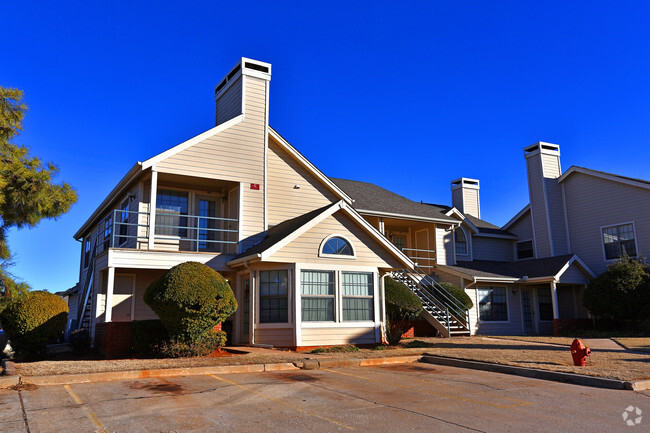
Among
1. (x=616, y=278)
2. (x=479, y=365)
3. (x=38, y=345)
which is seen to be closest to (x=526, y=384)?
(x=479, y=365)

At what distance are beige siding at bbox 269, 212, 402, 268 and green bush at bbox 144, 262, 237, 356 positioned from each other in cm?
266

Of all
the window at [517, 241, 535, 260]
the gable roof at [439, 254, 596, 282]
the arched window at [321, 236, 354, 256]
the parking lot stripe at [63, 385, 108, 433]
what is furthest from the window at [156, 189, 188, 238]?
the window at [517, 241, 535, 260]

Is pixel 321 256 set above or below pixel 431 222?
below

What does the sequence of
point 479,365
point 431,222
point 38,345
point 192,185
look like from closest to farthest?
point 479,365 < point 38,345 < point 192,185 < point 431,222

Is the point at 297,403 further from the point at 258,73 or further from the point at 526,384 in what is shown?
the point at 258,73

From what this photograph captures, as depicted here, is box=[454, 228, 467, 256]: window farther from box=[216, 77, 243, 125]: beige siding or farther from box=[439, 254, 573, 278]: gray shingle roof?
box=[216, 77, 243, 125]: beige siding

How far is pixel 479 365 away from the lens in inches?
456

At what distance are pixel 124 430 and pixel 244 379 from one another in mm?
4019

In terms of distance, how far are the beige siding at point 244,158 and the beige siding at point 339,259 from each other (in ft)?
8.79

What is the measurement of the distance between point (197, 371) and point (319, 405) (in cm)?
390

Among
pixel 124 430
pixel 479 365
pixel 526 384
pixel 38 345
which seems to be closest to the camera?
pixel 124 430

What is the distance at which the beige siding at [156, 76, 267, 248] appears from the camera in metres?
17.0

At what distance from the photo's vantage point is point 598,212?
25.7 meters

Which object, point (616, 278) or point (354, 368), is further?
point (616, 278)
